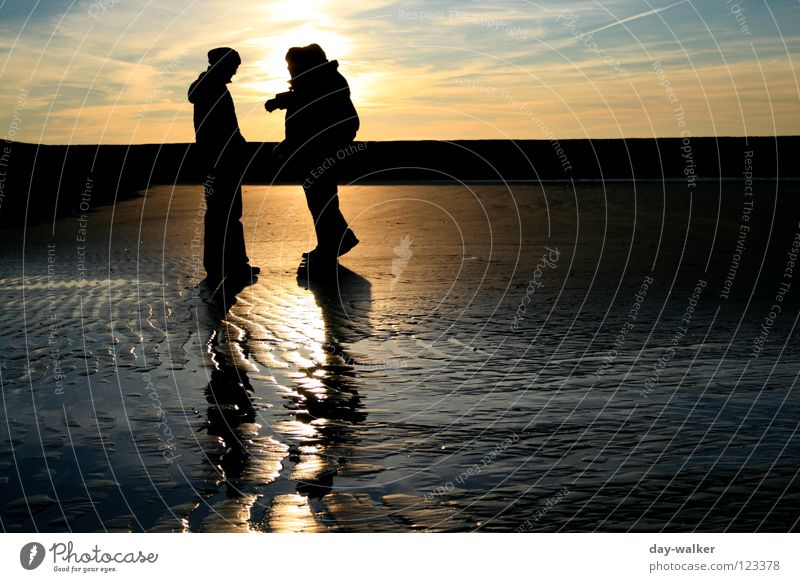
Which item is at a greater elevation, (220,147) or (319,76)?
(319,76)

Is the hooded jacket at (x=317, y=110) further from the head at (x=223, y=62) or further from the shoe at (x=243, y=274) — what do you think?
the shoe at (x=243, y=274)

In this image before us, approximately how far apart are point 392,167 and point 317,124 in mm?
23795

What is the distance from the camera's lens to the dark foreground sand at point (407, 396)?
5648mm

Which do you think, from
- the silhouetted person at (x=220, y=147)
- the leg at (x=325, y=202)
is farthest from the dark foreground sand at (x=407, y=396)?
the silhouetted person at (x=220, y=147)

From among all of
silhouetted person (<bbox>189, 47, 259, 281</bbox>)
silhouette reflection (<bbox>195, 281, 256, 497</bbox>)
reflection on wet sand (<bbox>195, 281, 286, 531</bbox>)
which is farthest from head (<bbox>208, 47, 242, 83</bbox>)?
reflection on wet sand (<bbox>195, 281, 286, 531</bbox>)

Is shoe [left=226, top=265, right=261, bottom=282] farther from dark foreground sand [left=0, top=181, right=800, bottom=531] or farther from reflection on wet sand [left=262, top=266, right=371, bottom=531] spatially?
reflection on wet sand [left=262, top=266, right=371, bottom=531]

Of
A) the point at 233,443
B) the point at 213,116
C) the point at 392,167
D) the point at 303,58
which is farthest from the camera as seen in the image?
the point at 392,167

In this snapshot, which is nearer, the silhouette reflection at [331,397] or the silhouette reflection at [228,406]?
the silhouette reflection at [331,397]

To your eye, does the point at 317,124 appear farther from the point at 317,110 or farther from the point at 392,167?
the point at 392,167

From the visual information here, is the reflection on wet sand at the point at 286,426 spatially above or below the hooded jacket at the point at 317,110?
below

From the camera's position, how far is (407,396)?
8023 millimetres

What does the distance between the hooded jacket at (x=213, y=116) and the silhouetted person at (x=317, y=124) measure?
106 centimetres

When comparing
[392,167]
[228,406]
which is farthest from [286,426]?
[392,167]

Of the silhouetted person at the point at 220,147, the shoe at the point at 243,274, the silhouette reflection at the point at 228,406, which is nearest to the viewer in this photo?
the silhouette reflection at the point at 228,406
